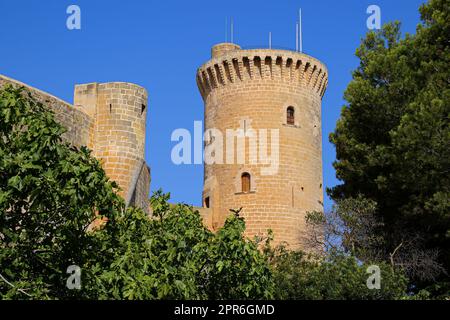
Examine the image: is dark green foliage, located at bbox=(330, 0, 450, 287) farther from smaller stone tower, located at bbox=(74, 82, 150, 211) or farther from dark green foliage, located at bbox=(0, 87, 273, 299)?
dark green foliage, located at bbox=(0, 87, 273, 299)

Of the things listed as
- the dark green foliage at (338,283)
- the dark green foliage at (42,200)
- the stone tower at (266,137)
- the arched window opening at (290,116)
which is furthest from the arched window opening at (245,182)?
the dark green foliage at (42,200)

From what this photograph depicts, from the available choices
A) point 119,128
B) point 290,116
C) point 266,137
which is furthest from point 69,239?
point 290,116

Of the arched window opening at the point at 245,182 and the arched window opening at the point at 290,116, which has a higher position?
the arched window opening at the point at 290,116

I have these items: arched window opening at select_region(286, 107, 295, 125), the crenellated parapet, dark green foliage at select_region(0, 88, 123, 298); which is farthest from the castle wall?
the crenellated parapet

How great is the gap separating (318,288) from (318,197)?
11.2 m

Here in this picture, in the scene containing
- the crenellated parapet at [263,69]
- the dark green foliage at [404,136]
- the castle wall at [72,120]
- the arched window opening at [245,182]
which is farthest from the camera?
the crenellated parapet at [263,69]

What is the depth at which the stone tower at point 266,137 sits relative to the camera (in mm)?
28141

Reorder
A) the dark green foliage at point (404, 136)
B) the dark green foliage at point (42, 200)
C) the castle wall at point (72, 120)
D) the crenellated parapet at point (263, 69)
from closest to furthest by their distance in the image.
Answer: the dark green foliage at point (42, 200), the castle wall at point (72, 120), the dark green foliage at point (404, 136), the crenellated parapet at point (263, 69)

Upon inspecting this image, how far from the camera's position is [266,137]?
94.0 feet

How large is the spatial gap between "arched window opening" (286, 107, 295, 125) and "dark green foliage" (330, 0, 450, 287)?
16.6 feet

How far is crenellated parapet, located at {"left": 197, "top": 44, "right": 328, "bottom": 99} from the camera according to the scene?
29953 millimetres

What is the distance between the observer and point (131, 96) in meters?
17.3

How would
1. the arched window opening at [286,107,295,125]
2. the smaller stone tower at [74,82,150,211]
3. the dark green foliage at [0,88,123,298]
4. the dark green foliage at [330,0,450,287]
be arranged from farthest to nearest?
the arched window opening at [286,107,295,125]
the dark green foliage at [330,0,450,287]
the smaller stone tower at [74,82,150,211]
the dark green foliage at [0,88,123,298]

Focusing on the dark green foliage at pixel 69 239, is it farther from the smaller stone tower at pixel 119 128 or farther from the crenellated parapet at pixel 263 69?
the crenellated parapet at pixel 263 69
